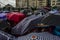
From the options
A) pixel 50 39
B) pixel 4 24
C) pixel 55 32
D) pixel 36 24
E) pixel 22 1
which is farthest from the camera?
pixel 22 1

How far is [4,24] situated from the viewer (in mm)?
1984

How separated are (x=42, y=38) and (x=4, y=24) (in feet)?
2.33

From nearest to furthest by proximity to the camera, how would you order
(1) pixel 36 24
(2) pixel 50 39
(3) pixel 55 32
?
(2) pixel 50 39, (3) pixel 55 32, (1) pixel 36 24

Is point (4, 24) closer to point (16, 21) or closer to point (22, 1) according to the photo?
point (16, 21)

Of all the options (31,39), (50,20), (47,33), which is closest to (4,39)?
(31,39)

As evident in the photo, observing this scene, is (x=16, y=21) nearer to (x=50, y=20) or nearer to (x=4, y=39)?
(x=50, y=20)

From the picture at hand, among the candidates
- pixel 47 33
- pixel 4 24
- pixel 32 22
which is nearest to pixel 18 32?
pixel 32 22

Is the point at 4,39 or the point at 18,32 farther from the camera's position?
the point at 18,32

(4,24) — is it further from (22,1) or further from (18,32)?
(22,1)

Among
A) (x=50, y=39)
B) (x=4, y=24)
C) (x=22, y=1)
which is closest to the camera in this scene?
(x=50, y=39)

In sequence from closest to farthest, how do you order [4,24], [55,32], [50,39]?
[50,39] → [55,32] → [4,24]

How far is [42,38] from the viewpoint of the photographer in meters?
1.37

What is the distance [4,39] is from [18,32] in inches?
9.5

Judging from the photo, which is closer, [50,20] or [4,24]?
[50,20]
